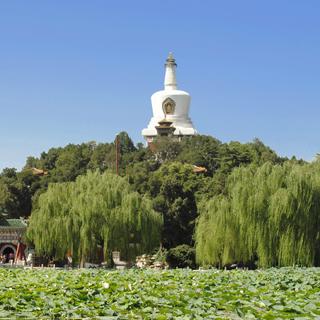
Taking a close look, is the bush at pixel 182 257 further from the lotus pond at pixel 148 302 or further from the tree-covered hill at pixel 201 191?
the lotus pond at pixel 148 302

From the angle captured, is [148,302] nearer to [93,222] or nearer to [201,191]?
[93,222]

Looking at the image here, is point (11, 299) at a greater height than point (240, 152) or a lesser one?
lesser

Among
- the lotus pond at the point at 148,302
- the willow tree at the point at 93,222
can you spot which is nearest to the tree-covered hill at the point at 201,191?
the willow tree at the point at 93,222

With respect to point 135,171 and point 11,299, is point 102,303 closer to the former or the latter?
point 11,299

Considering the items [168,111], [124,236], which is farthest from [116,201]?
[168,111]

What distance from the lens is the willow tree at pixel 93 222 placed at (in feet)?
Answer: 80.9

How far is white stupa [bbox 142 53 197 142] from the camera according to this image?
66375 mm

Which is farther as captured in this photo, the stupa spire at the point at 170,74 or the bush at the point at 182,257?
the stupa spire at the point at 170,74

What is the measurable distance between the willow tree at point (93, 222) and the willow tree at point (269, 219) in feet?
8.48

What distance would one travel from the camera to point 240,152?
46938mm

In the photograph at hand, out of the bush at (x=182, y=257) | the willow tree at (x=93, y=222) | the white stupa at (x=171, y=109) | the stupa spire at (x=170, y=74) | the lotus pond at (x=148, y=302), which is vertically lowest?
the lotus pond at (x=148, y=302)

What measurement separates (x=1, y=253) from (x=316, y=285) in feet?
86.6

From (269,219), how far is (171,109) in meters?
46.7

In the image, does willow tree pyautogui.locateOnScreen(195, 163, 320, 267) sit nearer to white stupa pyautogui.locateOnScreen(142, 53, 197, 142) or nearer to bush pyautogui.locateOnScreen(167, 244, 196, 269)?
bush pyautogui.locateOnScreen(167, 244, 196, 269)
